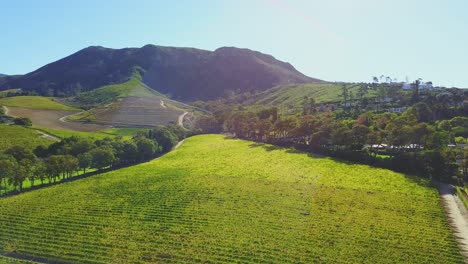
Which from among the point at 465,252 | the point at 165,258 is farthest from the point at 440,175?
the point at 165,258

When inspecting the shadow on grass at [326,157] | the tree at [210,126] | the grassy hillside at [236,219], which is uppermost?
the tree at [210,126]

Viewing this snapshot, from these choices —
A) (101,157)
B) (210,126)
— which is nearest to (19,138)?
(101,157)

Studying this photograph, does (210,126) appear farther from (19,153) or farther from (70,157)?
(19,153)

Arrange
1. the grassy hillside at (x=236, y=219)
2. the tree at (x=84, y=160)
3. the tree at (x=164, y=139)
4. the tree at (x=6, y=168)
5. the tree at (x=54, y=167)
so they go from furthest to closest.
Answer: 1. the tree at (x=164, y=139)
2. the tree at (x=84, y=160)
3. the tree at (x=54, y=167)
4. the tree at (x=6, y=168)
5. the grassy hillside at (x=236, y=219)

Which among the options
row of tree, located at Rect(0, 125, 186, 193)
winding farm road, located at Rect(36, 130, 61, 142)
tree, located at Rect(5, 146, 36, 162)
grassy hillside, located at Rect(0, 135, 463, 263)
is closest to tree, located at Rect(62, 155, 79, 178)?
row of tree, located at Rect(0, 125, 186, 193)

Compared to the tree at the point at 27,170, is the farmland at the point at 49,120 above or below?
above

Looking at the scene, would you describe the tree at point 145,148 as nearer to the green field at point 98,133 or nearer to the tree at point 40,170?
the tree at point 40,170

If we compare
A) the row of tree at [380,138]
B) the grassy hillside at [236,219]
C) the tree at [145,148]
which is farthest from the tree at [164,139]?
the grassy hillside at [236,219]
